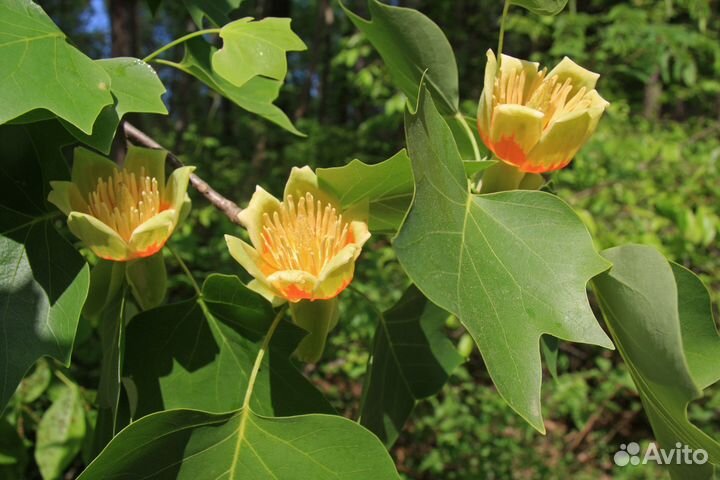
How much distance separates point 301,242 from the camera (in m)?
0.64

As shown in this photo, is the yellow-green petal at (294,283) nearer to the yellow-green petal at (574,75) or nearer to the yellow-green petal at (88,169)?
the yellow-green petal at (88,169)

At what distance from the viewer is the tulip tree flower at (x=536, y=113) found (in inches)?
24.8

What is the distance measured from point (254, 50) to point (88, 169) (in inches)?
9.4

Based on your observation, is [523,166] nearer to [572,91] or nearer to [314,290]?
[572,91]

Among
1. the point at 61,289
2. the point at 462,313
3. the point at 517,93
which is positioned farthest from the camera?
the point at 517,93

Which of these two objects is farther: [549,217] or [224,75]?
[224,75]

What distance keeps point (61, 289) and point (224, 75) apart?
307 millimetres

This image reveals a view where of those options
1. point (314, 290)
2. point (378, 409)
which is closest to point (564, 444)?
point (378, 409)

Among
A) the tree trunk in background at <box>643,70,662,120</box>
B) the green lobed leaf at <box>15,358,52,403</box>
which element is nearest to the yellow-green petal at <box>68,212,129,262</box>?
the green lobed leaf at <box>15,358,52,403</box>

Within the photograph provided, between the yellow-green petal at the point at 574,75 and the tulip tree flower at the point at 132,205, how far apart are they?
43 cm

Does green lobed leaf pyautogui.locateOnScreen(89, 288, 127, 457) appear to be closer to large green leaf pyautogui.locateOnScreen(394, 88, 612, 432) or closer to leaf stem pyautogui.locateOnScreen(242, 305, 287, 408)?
leaf stem pyautogui.locateOnScreen(242, 305, 287, 408)

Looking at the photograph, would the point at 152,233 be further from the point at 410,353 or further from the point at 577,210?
the point at 577,210

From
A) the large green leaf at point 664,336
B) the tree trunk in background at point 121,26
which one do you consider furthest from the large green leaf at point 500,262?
the tree trunk in background at point 121,26

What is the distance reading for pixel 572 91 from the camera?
717mm
